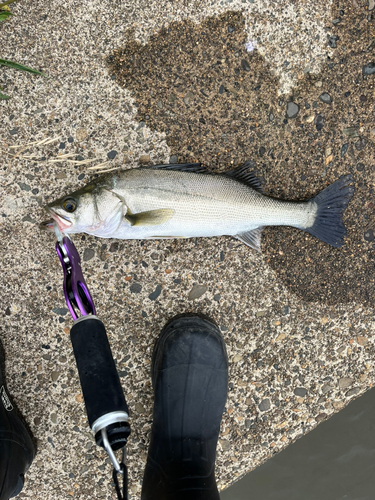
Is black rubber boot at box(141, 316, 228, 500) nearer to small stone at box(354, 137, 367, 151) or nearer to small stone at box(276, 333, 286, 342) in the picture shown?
small stone at box(276, 333, 286, 342)

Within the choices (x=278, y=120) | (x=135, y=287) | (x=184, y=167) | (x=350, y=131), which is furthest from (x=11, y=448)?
(x=350, y=131)

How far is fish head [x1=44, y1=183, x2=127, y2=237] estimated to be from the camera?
2.38 metres

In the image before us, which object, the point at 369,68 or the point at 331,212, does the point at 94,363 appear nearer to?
the point at 331,212

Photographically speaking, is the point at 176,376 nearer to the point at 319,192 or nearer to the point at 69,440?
the point at 69,440

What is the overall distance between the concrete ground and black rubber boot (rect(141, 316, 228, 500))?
171 millimetres

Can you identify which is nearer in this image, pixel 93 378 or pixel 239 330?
pixel 93 378

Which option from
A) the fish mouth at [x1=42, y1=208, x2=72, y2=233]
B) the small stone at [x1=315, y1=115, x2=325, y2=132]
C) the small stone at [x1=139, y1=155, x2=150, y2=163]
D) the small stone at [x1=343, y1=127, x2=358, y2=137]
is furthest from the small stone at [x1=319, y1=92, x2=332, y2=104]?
the fish mouth at [x1=42, y1=208, x2=72, y2=233]

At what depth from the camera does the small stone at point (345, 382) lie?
115 inches

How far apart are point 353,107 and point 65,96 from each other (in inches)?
93.4

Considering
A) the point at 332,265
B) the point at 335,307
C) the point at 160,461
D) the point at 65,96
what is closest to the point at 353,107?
the point at 332,265

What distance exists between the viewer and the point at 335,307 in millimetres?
2914

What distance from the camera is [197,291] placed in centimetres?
281

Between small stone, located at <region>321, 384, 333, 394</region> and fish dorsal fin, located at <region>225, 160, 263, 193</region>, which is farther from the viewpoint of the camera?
small stone, located at <region>321, 384, 333, 394</region>

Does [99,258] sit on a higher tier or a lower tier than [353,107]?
lower
